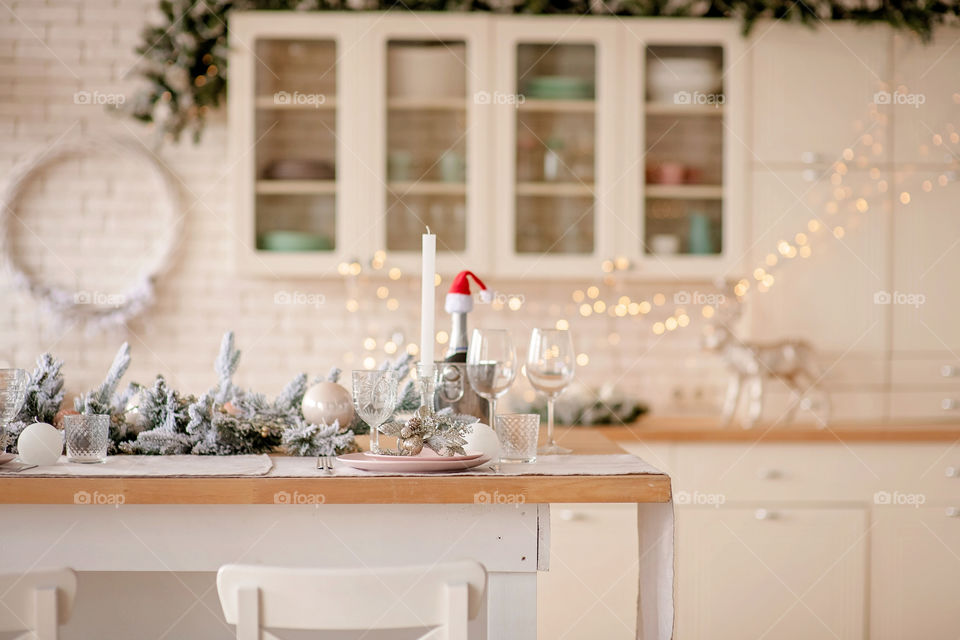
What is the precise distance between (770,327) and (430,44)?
1.44m

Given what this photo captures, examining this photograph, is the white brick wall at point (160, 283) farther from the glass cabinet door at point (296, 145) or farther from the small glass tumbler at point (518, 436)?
the small glass tumbler at point (518, 436)

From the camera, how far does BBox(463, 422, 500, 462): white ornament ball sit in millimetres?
1212

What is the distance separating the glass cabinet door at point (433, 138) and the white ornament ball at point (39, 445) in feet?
5.55

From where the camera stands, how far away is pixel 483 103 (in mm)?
2811

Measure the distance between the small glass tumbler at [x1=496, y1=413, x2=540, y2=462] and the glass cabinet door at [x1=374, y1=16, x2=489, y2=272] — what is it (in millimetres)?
1571

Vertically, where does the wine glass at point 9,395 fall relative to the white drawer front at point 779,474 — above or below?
above

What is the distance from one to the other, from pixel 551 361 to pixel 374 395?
303mm

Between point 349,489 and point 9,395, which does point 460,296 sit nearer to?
point 349,489

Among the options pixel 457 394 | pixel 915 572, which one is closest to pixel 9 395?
pixel 457 394

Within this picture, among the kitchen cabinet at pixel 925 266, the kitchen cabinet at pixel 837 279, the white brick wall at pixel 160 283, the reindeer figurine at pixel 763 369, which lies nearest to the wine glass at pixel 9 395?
the white brick wall at pixel 160 283

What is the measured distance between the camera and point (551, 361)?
4.51ft

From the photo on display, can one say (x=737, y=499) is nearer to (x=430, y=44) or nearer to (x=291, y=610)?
(x=430, y=44)

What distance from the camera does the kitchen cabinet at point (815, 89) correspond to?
2.84m

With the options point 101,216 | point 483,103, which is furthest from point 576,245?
point 101,216
